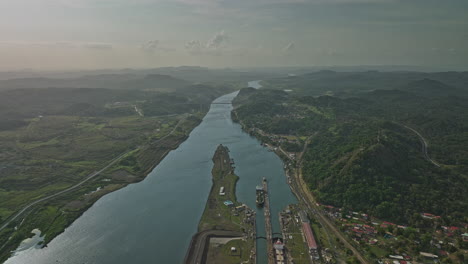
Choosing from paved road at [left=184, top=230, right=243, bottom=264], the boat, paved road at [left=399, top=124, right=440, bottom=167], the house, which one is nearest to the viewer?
paved road at [left=184, top=230, right=243, bottom=264]

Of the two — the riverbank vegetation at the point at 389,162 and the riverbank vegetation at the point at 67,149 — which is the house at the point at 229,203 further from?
the riverbank vegetation at the point at 67,149

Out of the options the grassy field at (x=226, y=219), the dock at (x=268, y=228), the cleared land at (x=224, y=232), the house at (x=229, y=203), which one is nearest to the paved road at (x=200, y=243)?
the cleared land at (x=224, y=232)

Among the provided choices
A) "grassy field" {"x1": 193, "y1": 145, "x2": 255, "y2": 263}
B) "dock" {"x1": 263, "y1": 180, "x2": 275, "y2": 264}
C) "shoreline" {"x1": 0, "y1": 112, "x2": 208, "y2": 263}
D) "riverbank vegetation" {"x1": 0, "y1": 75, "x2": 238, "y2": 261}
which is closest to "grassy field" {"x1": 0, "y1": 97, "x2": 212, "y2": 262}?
"riverbank vegetation" {"x1": 0, "y1": 75, "x2": 238, "y2": 261}

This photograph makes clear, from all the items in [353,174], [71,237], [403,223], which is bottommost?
[71,237]

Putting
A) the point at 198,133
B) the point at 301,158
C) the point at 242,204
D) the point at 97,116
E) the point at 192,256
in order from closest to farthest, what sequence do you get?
the point at 192,256 < the point at 242,204 < the point at 301,158 < the point at 198,133 < the point at 97,116

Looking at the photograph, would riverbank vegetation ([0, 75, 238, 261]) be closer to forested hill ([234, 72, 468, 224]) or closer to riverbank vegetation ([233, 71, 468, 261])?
riverbank vegetation ([233, 71, 468, 261])

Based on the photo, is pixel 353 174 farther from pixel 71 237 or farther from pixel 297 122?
pixel 297 122

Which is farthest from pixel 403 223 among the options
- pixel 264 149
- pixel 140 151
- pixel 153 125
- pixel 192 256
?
pixel 153 125
